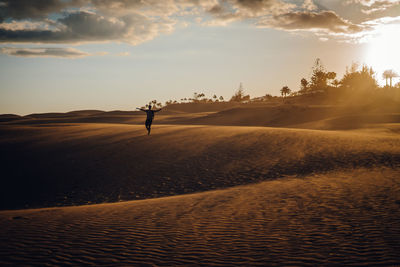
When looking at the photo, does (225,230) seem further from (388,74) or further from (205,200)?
(388,74)

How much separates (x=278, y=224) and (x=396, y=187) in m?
5.68

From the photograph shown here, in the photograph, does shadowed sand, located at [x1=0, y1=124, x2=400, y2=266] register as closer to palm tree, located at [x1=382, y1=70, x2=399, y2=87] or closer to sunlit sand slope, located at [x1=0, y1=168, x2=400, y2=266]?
sunlit sand slope, located at [x1=0, y1=168, x2=400, y2=266]

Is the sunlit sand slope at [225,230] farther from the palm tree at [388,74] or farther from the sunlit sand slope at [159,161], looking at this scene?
the palm tree at [388,74]

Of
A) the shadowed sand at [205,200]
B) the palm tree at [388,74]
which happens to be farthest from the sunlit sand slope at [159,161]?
the palm tree at [388,74]

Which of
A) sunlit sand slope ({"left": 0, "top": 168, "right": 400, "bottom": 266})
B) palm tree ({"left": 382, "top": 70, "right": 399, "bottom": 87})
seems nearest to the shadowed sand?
sunlit sand slope ({"left": 0, "top": 168, "right": 400, "bottom": 266})

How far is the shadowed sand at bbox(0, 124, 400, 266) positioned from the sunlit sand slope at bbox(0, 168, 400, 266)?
0.10 feet

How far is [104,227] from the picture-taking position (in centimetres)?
703

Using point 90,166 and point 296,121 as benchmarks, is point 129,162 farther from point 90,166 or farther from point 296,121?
point 296,121

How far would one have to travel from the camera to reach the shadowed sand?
17.8ft

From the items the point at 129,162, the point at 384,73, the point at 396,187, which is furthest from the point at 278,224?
the point at 384,73

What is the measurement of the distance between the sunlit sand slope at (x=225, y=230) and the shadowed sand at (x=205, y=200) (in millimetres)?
30

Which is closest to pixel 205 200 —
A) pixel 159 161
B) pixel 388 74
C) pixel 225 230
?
pixel 225 230

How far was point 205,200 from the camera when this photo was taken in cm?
946

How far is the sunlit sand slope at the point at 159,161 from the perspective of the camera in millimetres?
12414
